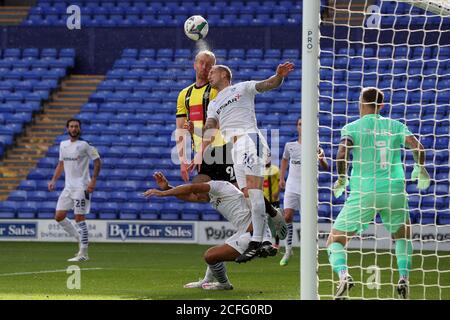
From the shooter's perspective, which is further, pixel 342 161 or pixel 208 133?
pixel 208 133

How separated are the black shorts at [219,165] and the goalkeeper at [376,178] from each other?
199 centimetres

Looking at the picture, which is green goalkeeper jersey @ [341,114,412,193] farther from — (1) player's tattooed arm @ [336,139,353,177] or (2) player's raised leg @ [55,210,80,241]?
(2) player's raised leg @ [55,210,80,241]

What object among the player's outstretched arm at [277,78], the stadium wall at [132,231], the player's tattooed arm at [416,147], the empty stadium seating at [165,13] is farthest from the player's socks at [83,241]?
the empty stadium seating at [165,13]

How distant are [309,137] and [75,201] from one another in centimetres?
877

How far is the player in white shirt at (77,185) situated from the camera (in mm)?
16344

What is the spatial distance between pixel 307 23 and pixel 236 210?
128 inches

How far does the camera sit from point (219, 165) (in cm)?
1152

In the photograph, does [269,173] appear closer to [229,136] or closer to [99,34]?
[229,136]

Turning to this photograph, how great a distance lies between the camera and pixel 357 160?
972 centimetres

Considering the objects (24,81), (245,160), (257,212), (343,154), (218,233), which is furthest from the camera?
(24,81)

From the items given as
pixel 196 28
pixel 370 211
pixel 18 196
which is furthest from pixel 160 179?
pixel 18 196

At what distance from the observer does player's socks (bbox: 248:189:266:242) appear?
10812 mm

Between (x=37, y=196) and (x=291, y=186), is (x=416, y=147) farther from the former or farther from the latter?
(x=37, y=196)
